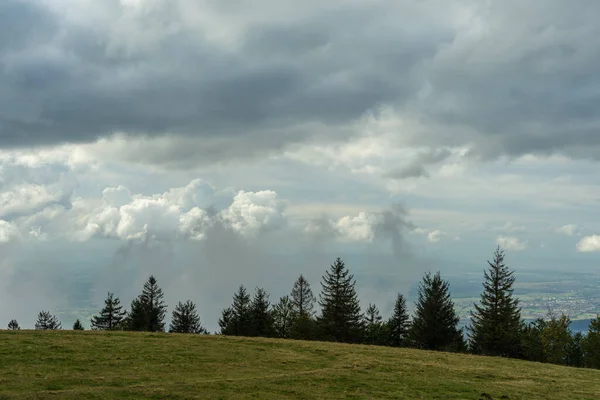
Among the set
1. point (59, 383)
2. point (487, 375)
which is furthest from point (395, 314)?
point (59, 383)

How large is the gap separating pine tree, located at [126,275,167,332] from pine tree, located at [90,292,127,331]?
3.55 metres

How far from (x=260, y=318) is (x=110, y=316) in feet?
114

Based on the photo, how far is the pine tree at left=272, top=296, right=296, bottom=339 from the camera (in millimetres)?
95281

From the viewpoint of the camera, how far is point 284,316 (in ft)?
336

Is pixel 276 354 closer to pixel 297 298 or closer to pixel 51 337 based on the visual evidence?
pixel 51 337

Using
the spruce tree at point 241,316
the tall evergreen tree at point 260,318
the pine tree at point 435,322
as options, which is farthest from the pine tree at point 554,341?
the spruce tree at point 241,316

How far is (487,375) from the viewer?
38.4m

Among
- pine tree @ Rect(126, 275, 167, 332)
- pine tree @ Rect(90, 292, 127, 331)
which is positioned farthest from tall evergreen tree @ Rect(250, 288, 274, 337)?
pine tree @ Rect(90, 292, 127, 331)

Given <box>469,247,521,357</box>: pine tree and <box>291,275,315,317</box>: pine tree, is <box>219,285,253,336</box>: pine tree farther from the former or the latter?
<box>469,247,521,357</box>: pine tree

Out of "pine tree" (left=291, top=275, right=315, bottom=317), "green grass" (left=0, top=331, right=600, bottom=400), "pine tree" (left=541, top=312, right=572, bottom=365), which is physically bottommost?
"green grass" (left=0, top=331, right=600, bottom=400)

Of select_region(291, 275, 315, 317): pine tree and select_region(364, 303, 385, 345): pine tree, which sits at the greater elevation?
select_region(291, 275, 315, 317): pine tree

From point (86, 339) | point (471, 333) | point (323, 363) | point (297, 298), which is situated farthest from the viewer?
point (297, 298)

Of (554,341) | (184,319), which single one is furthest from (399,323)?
(184,319)

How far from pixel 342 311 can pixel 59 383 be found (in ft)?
187
